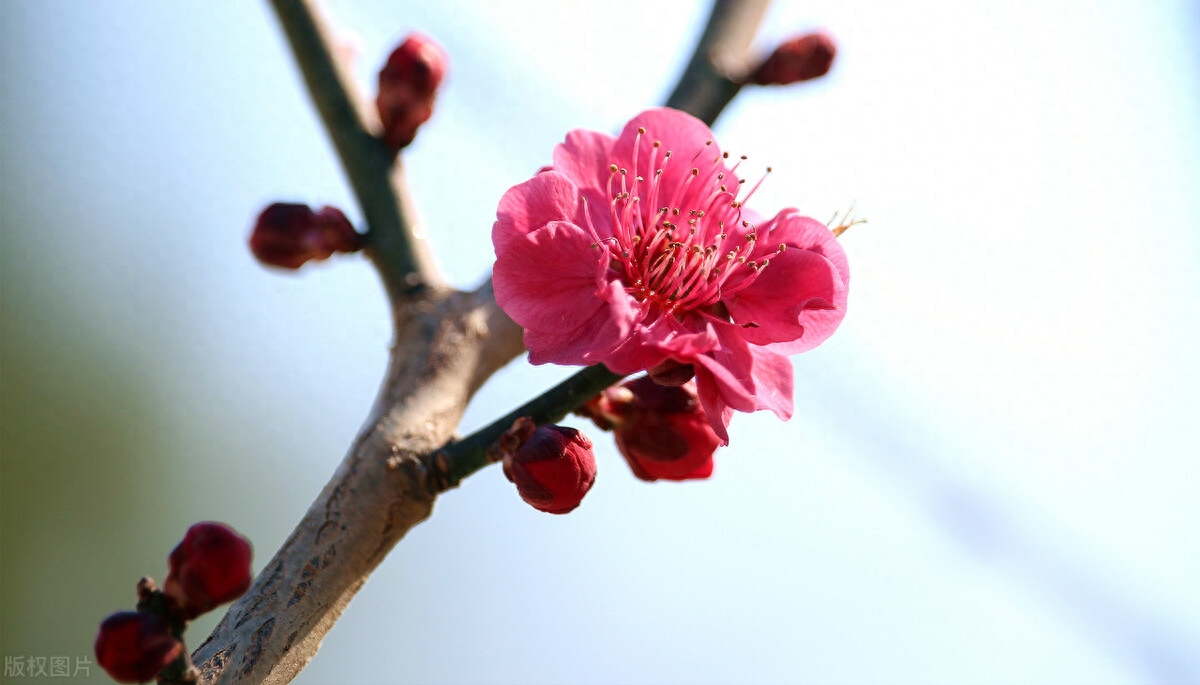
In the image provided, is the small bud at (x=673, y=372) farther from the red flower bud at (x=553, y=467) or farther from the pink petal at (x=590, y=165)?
the pink petal at (x=590, y=165)

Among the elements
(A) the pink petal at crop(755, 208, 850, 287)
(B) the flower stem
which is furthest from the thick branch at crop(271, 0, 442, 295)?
(A) the pink petal at crop(755, 208, 850, 287)

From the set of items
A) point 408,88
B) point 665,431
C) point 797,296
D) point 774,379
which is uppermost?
point 408,88

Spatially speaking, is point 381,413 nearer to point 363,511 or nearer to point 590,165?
point 363,511

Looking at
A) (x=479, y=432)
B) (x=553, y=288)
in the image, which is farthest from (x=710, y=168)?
(x=479, y=432)

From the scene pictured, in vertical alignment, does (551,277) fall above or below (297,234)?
above

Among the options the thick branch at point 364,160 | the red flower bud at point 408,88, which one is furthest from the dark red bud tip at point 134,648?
the red flower bud at point 408,88

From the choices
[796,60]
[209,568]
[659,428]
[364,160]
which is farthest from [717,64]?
[209,568]
